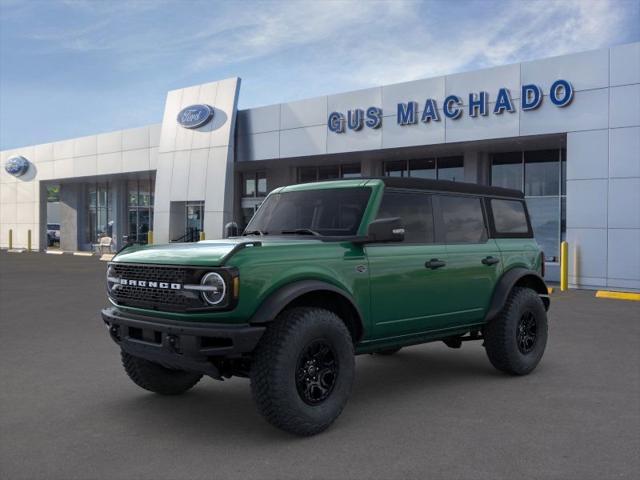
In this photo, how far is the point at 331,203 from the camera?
5590 millimetres

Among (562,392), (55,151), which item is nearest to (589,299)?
(562,392)

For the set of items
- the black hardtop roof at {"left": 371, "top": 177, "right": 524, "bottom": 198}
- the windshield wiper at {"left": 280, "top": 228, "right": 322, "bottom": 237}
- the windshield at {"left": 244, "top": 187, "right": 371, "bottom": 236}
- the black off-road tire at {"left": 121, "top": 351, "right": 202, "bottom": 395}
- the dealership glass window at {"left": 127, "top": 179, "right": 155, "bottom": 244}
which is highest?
→ the dealership glass window at {"left": 127, "top": 179, "right": 155, "bottom": 244}

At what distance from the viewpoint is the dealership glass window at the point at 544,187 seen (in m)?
18.6

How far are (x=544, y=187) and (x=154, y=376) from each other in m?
16.2

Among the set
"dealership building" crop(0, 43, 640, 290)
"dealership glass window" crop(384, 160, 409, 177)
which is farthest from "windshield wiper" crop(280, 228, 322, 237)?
"dealership glass window" crop(384, 160, 409, 177)

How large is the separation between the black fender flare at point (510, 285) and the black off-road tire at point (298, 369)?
212 cm

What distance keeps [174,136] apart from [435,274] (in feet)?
74.3

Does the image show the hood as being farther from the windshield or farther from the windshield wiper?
the windshield

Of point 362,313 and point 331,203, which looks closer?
point 362,313

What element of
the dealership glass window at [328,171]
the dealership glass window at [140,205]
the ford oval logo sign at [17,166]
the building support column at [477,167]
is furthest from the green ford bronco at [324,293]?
the ford oval logo sign at [17,166]

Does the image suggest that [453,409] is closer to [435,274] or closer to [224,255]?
[435,274]

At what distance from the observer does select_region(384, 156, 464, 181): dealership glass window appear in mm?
20844

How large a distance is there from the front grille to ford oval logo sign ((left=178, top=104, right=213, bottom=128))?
2044 cm

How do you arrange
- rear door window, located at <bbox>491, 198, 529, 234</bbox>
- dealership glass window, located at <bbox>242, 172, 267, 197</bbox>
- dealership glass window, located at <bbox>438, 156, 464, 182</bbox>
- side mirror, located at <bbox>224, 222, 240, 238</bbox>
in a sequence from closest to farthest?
side mirror, located at <bbox>224, 222, 240, 238</bbox>
rear door window, located at <bbox>491, 198, 529, 234</bbox>
dealership glass window, located at <bbox>438, 156, 464, 182</bbox>
dealership glass window, located at <bbox>242, 172, 267, 197</bbox>
